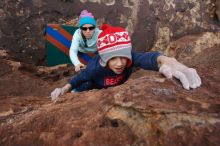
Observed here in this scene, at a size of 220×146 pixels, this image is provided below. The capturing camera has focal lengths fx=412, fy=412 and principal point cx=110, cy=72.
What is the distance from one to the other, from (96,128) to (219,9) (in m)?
4.71

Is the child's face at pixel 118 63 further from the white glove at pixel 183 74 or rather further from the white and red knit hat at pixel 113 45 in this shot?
the white glove at pixel 183 74

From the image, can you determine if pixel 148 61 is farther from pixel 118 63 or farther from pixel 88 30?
pixel 88 30

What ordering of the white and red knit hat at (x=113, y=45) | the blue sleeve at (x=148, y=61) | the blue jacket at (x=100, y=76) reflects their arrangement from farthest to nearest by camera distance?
the blue jacket at (x=100, y=76) < the white and red knit hat at (x=113, y=45) < the blue sleeve at (x=148, y=61)

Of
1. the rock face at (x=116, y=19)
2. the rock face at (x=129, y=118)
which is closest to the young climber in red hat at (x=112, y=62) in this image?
the rock face at (x=129, y=118)

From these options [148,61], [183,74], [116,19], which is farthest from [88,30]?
[183,74]

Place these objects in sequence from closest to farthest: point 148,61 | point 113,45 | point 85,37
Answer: point 148,61
point 113,45
point 85,37

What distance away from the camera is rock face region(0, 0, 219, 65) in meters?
5.57

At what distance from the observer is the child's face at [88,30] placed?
187 inches

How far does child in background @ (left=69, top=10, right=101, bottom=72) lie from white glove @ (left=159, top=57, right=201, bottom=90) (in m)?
2.53

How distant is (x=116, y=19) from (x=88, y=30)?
1.24 meters

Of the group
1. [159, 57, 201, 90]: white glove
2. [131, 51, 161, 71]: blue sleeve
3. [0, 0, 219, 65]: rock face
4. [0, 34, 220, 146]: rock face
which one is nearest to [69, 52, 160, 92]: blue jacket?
[131, 51, 161, 71]: blue sleeve

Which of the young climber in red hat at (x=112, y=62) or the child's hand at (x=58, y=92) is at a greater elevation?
the young climber in red hat at (x=112, y=62)

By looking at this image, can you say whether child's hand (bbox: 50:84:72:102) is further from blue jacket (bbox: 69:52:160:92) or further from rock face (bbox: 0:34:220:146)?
rock face (bbox: 0:34:220:146)

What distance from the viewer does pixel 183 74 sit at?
207 centimetres
